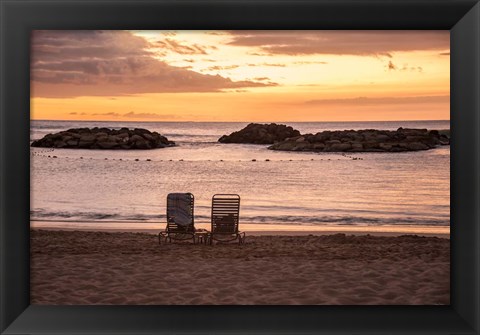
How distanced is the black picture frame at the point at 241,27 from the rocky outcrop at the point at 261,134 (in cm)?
2399

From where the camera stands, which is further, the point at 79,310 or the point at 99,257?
the point at 99,257

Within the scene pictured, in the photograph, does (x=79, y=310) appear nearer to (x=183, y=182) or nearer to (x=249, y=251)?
(x=249, y=251)

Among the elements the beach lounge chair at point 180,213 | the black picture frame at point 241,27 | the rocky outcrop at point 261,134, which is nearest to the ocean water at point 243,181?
the rocky outcrop at point 261,134

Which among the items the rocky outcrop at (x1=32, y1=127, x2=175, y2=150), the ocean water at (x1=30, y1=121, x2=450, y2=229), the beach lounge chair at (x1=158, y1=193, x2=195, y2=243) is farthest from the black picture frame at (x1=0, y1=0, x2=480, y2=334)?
the rocky outcrop at (x1=32, y1=127, x2=175, y2=150)

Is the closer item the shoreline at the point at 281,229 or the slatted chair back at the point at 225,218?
the slatted chair back at the point at 225,218

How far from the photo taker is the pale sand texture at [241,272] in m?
4.95

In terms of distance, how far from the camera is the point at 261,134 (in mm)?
28500

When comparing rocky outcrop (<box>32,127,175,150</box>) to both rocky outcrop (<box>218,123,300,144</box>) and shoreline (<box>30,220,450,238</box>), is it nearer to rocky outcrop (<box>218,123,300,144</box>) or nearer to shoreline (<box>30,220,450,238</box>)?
rocky outcrop (<box>218,123,300,144</box>)

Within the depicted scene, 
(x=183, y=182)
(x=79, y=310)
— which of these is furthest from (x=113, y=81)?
(x=79, y=310)

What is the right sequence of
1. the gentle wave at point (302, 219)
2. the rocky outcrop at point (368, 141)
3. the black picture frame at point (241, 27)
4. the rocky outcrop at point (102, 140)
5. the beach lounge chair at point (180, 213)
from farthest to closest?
the rocky outcrop at point (368, 141) → the rocky outcrop at point (102, 140) → the gentle wave at point (302, 219) → the beach lounge chair at point (180, 213) → the black picture frame at point (241, 27)

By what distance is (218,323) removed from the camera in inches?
151

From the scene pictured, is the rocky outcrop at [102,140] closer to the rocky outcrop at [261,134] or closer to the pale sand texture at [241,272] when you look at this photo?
the rocky outcrop at [261,134]
